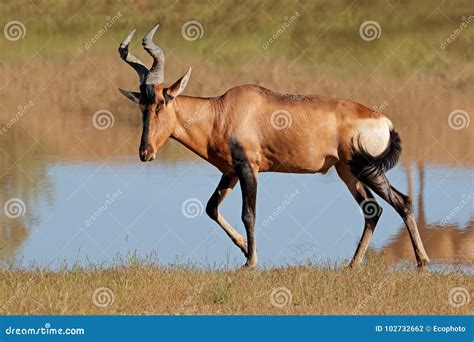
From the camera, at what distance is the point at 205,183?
17.9 m

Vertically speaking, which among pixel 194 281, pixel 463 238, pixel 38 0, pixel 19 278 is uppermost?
pixel 463 238

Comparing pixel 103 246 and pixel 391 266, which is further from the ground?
pixel 391 266

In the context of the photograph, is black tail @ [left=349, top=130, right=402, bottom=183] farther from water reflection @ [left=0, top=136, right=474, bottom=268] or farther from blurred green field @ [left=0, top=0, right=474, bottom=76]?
blurred green field @ [left=0, top=0, right=474, bottom=76]

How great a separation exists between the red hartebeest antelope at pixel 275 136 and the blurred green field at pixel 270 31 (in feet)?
60.2

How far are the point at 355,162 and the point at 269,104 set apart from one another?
3.37 ft

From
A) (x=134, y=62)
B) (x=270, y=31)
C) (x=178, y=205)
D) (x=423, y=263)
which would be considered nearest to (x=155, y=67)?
(x=134, y=62)

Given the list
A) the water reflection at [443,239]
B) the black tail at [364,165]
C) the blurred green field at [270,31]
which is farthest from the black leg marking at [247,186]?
the blurred green field at [270,31]

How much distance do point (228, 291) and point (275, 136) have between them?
2481 millimetres

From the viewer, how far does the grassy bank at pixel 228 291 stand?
991 cm

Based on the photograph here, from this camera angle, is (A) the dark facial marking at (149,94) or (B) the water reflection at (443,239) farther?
(B) the water reflection at (443,239)

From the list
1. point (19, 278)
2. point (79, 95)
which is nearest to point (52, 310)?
point (19, 278)

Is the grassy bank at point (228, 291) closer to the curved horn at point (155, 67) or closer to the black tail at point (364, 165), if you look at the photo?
the black tail at point (364, 165)

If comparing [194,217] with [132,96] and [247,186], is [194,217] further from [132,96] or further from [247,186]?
[132,96]

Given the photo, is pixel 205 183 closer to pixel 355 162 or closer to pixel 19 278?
pixel 355 162
